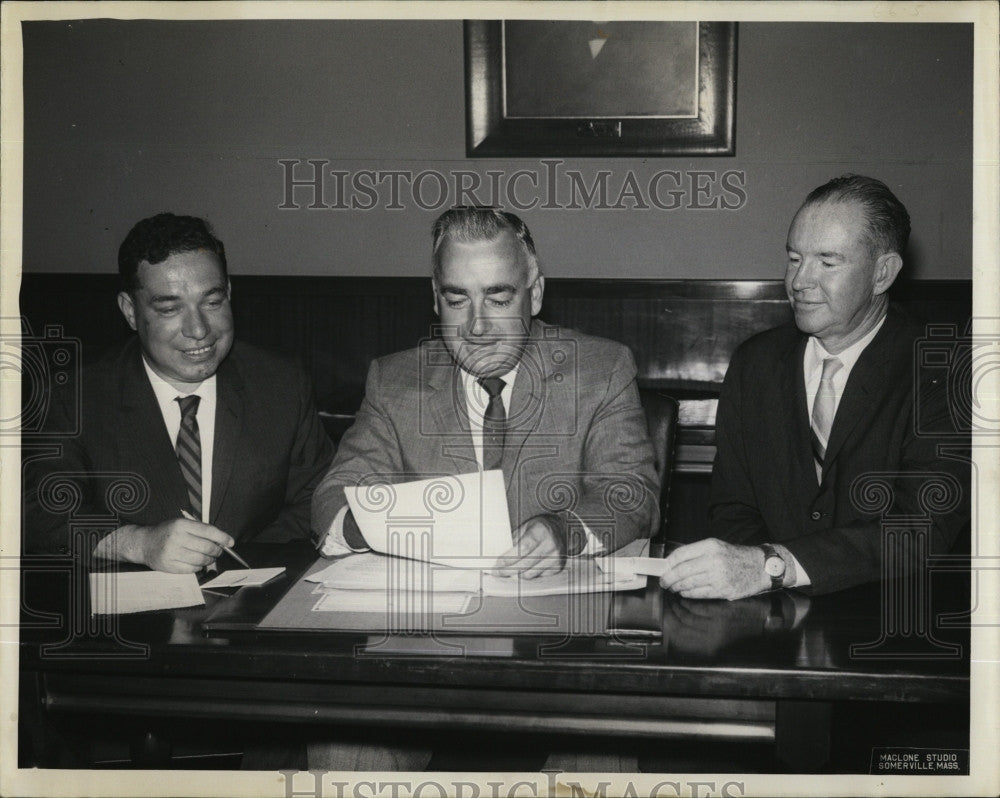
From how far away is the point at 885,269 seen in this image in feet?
7.23

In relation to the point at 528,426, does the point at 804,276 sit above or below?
above

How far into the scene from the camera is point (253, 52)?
3508 mm

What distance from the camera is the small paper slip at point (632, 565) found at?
1680 millimetres

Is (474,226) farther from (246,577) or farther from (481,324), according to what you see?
(246,577)

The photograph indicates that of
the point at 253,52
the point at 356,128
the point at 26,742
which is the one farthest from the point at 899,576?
the point at 253,52

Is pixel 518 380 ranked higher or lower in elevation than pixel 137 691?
higher

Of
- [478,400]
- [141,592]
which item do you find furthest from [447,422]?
[141,592]

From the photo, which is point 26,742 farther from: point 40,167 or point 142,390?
point 40,167

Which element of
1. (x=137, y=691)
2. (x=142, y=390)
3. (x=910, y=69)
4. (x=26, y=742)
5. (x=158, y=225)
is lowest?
(x=26, y=742)

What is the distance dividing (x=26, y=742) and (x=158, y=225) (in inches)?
47.6

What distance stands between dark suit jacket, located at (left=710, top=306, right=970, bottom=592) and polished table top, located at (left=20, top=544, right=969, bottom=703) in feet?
1.79

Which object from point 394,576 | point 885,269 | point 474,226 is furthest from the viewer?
point 885,269

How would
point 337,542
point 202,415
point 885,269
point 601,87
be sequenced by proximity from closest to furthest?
point 337,542
point 885,269
point 202,415
point 601,87

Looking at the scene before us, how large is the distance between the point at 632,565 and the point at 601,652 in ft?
1.11
